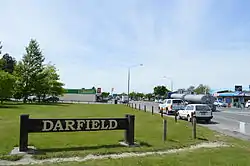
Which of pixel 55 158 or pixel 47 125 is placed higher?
pixel 47 125

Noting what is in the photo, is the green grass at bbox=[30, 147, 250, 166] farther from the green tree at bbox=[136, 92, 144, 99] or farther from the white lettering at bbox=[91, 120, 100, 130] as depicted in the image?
the green tree at bbox=[136, 92, 144, 99]

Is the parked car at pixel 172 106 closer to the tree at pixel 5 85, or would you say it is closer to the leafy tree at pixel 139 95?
the tree at pixel 5 85

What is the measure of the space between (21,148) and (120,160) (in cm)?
333

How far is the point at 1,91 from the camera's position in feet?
135

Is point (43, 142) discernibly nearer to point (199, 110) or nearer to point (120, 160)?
point (120, 160)

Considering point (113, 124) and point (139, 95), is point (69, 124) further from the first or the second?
point (139, 95)

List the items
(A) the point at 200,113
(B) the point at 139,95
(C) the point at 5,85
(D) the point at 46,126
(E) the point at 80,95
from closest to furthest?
(D) the point at 46,126 < (A) the point at 200,113 < (C) the point at 5,85 < (E) the point at 80,95 < (B) the point at 139,95

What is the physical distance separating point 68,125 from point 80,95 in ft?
315

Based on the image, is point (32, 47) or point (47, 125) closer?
point (47, 125)

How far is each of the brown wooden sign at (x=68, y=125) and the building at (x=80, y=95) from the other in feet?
289

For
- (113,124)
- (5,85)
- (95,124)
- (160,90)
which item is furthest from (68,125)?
(160,90)

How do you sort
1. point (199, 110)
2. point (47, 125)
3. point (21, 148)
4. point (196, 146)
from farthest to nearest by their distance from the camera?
point (199, 110) → point (196, 146) → point (47, 125) → point (21, 148)

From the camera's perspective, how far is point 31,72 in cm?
5978

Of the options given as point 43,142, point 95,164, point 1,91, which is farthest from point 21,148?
point 1,91
